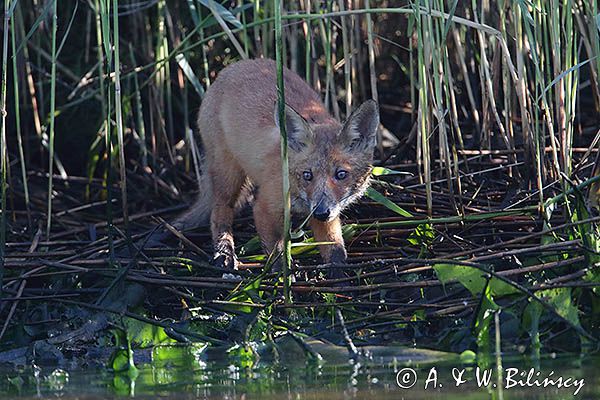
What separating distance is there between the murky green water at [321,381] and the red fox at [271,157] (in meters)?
1.18

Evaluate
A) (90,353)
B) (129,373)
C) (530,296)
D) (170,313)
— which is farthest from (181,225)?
(530,296)

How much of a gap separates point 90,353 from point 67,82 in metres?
3.80

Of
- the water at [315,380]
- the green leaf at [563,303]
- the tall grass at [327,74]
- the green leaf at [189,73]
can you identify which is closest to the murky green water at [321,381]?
the water at [315,380]

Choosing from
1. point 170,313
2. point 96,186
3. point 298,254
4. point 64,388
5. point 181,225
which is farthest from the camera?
point 96,186

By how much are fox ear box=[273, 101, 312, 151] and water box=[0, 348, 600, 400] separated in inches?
60.3

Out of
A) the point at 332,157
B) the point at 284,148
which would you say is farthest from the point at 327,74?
the point at 284,148

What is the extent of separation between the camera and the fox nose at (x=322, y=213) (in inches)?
195

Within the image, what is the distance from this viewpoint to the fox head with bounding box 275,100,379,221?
520 centimetres

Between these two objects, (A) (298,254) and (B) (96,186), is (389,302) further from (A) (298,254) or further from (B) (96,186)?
(B) (96,186)

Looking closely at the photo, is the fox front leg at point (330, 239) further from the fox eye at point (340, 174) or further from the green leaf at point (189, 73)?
the green leaf at point (189, 73)

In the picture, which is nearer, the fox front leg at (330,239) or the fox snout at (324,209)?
the fox snout at (324,209)

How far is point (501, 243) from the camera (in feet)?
15.8

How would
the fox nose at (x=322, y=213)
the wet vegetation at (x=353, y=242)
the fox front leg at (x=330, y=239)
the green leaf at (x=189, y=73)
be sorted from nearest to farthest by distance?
the wet vegetation at (x=353, y=242), the fox nose at (x=322, y=213), the fox front leg at (x=330, y=239), the green leaf at (x=189, y=73)

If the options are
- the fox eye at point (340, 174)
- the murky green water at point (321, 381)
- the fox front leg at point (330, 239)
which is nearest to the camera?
the murky green water at point (321, 381)
